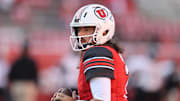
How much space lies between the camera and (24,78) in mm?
8141

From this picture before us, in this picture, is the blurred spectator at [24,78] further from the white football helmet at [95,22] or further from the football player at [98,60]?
the white football helmet at [95,22]

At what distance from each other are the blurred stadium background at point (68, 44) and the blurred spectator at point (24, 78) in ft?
0.64

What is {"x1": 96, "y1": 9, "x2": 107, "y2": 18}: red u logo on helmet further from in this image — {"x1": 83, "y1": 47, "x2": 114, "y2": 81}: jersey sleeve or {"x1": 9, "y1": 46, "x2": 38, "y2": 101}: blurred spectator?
{"x1": 9, "y1": 46, "x2": 38, "y2": 101}: blurred spectator

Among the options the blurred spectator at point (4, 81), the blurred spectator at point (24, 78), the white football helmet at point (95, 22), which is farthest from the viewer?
the blurred spectator at point (4, 81)

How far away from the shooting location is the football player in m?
2.74

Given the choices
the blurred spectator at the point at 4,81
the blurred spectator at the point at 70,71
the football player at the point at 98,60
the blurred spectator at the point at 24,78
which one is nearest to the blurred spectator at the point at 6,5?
the blurred spectator at the point at 4,81

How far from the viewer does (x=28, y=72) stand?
8.04 m

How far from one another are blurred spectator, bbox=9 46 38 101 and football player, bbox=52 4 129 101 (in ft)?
16.0

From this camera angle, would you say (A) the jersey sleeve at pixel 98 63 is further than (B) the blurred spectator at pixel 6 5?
No

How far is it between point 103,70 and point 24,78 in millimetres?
5631

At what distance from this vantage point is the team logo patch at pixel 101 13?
3139 millimetres

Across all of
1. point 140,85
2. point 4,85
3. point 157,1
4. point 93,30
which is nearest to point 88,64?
point 93,30

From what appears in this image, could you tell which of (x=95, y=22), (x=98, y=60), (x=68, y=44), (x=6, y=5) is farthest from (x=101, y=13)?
(x=6, y=5)

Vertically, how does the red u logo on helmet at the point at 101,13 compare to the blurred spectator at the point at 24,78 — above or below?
above
